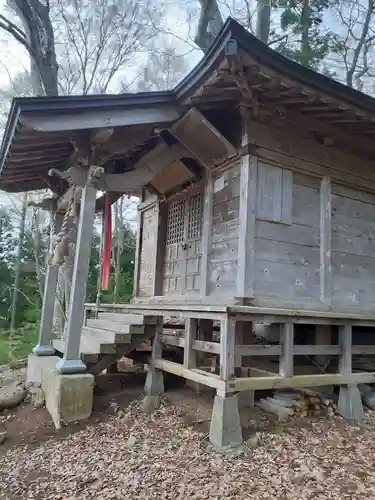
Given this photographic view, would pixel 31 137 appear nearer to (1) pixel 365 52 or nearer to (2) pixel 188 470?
(2) pixel 188 470

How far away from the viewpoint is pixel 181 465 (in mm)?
3547

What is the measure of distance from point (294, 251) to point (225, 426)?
7.67 ft

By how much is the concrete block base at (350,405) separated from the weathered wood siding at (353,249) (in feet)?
3.49

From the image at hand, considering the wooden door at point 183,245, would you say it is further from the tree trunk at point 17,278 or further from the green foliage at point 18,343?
the tree trunk at point 17,278

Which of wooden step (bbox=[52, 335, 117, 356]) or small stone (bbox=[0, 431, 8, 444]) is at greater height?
wooden step (bbox=[52, 335, 117, 356])

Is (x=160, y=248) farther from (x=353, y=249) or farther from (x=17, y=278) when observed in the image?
(x=17, y=278)

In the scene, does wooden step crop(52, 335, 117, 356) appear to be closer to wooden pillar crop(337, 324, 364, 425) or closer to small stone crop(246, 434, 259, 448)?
small stone crop(246, 434, 259, 448)

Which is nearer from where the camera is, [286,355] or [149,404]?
[286,355]

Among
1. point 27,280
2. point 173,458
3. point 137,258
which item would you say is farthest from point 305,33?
point 27,280

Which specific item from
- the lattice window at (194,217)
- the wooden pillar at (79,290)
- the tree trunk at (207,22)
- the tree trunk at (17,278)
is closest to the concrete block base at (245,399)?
the wooden pillar at (79,290)

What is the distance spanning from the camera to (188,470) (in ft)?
11.3

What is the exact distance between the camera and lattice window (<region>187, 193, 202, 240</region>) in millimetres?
5941

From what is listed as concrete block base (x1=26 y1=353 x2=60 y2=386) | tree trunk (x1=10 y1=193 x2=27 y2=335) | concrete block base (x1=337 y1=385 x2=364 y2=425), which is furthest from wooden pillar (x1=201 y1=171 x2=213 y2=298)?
tree trunk (x1=10 y1=193 x2=27 y2=335)

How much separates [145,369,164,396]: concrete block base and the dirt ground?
10.5 inches
